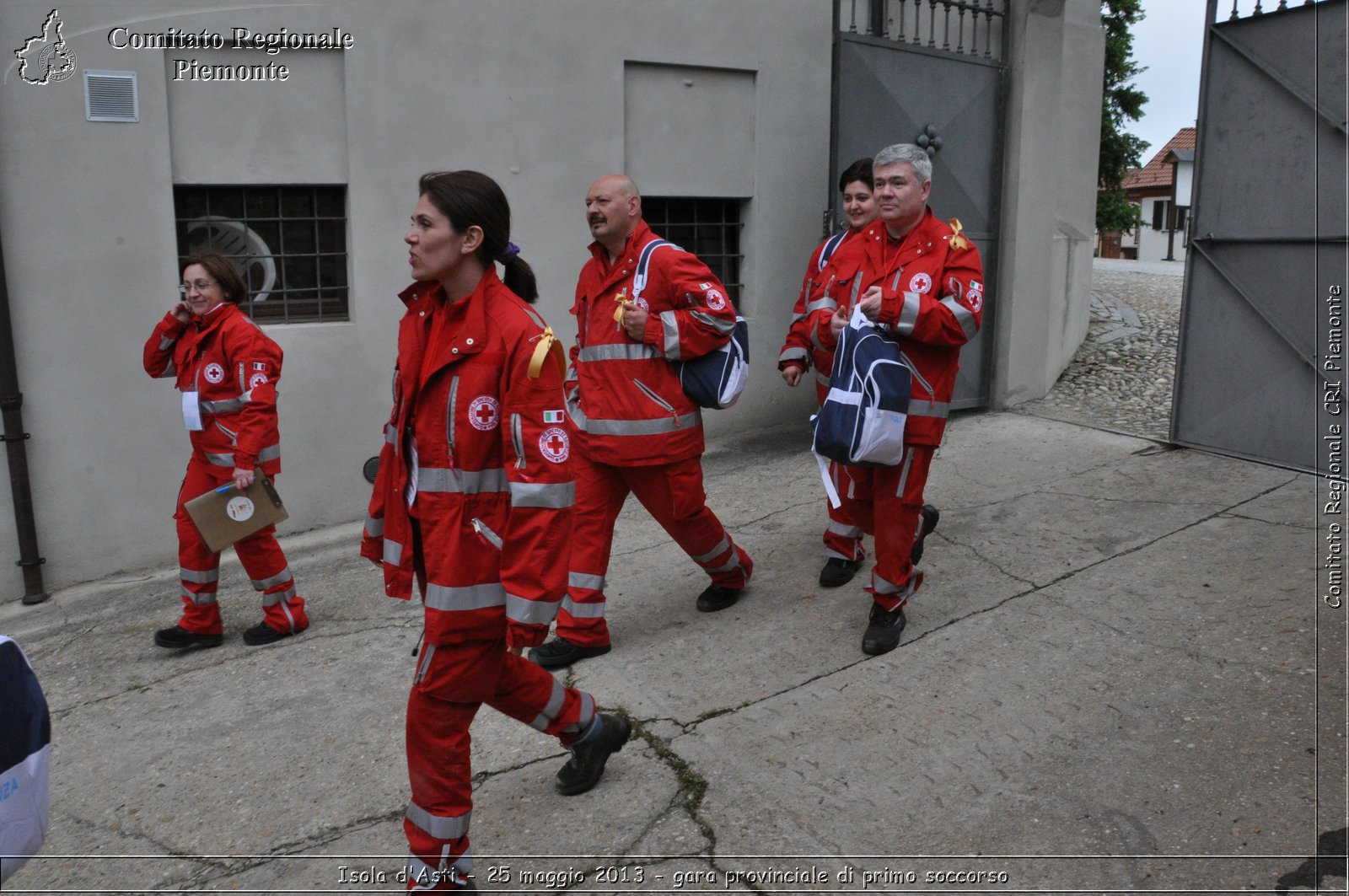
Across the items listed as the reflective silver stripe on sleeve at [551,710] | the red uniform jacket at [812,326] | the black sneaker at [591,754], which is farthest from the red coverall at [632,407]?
the reflective silver stripe on sleeve at [551,710]

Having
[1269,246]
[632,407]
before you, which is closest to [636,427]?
[632,407]

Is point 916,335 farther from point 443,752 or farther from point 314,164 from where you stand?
point 314,164

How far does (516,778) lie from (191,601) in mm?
2245

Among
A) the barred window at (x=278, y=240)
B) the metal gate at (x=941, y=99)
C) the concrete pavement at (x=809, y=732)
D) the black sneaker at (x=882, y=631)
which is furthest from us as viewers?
the metal gate at (x=941, y=99)

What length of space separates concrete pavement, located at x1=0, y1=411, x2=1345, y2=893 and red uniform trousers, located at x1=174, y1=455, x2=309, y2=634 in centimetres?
16

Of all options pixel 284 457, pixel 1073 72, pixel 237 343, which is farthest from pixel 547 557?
pixel 1073 72

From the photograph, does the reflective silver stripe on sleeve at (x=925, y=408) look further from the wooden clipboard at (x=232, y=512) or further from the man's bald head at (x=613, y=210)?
the wooden clipboard at (x=232, y=512)

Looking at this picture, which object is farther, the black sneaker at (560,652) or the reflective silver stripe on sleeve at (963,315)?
the black sneaker at (560,652)

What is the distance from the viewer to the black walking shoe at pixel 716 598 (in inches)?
200

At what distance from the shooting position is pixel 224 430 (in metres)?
5.01

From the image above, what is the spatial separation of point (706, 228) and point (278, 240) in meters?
3.00

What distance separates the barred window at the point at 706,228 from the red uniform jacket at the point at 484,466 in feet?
16.6

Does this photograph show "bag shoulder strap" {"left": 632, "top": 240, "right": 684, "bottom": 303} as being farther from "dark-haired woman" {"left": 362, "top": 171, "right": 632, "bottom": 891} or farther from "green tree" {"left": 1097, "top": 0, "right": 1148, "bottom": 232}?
"green tree" {"left": 1097, "top": 0, "right": 1148, "bottom": 232}

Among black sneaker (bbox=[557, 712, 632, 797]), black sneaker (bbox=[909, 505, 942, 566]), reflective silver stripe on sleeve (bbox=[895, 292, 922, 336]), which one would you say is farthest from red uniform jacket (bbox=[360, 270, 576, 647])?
black sneaker (bbox=[909, 505, 942, 566])
